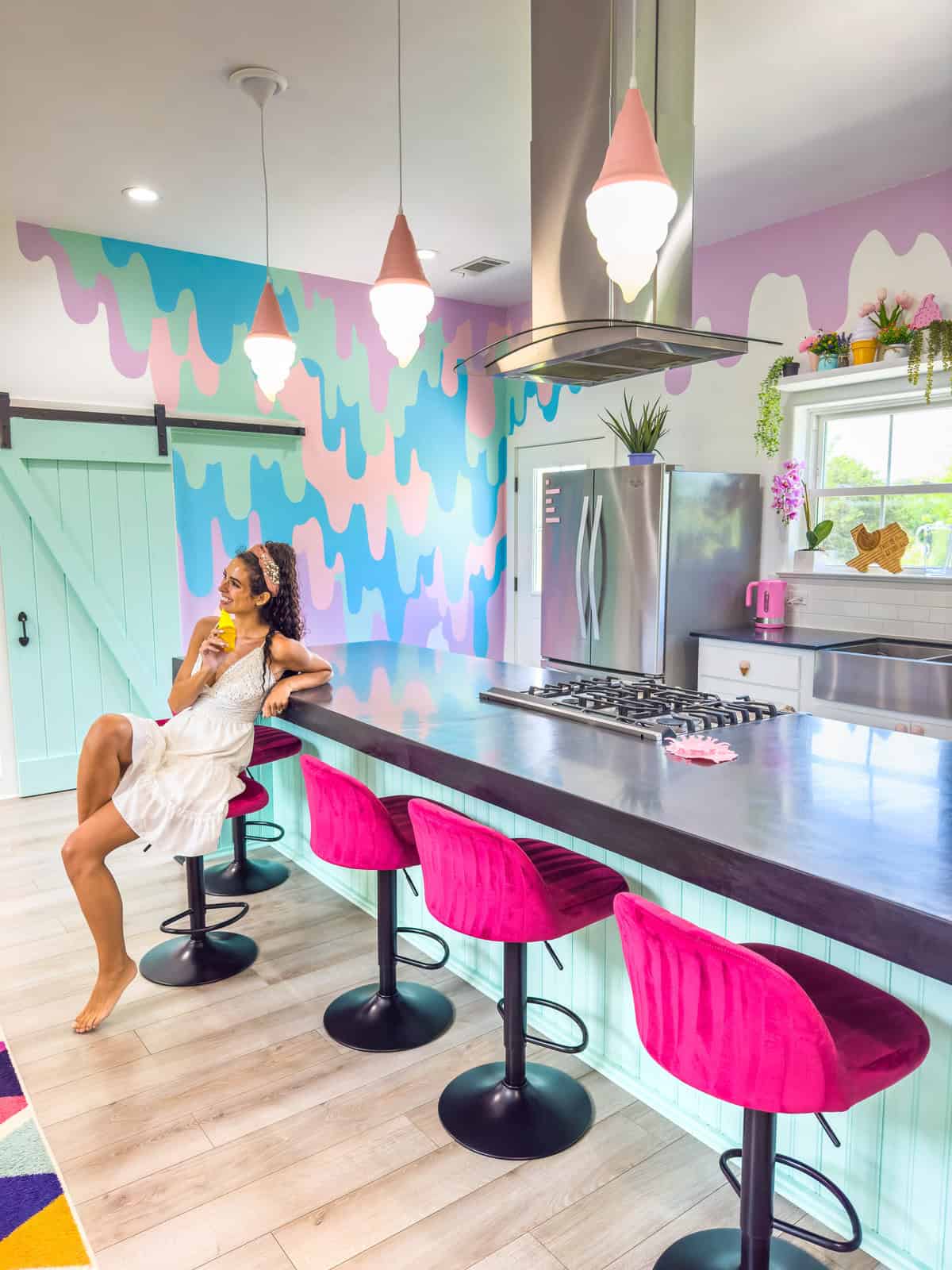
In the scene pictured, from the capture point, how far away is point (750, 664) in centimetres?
405

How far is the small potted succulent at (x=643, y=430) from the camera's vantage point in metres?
4.53

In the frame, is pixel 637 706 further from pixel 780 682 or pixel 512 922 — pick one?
pixel 780 682

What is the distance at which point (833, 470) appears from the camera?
4484 millimetres

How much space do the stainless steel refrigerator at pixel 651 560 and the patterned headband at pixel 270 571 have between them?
84.4 inches

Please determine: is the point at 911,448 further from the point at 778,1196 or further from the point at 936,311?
the point at 778,1196

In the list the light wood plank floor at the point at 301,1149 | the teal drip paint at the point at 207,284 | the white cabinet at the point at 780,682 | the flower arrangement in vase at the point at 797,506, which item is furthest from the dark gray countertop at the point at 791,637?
the teal drip paint at the point at 207,284

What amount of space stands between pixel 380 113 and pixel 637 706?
2.46 meters

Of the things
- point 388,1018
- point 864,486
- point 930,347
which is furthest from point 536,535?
point 388,1018

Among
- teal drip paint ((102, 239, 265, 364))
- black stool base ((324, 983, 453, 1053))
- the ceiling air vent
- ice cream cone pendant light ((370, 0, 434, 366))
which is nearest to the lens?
black stool base ((324, 983, 453, 1053))

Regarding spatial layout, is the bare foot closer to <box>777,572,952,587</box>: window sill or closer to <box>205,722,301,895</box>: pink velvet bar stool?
<box>205,722,301,895</box>: pink velvet bar stool

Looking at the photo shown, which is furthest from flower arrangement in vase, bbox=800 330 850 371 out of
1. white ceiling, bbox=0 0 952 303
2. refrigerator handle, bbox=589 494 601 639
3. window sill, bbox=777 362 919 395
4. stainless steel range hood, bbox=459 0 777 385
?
stainless steel range hood, bbox=459 0 777 385

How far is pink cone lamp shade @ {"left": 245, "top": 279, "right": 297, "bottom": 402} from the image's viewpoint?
3.20m

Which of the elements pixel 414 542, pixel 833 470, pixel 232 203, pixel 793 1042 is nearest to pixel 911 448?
pixel 833 470

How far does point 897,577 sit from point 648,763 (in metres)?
2.80
